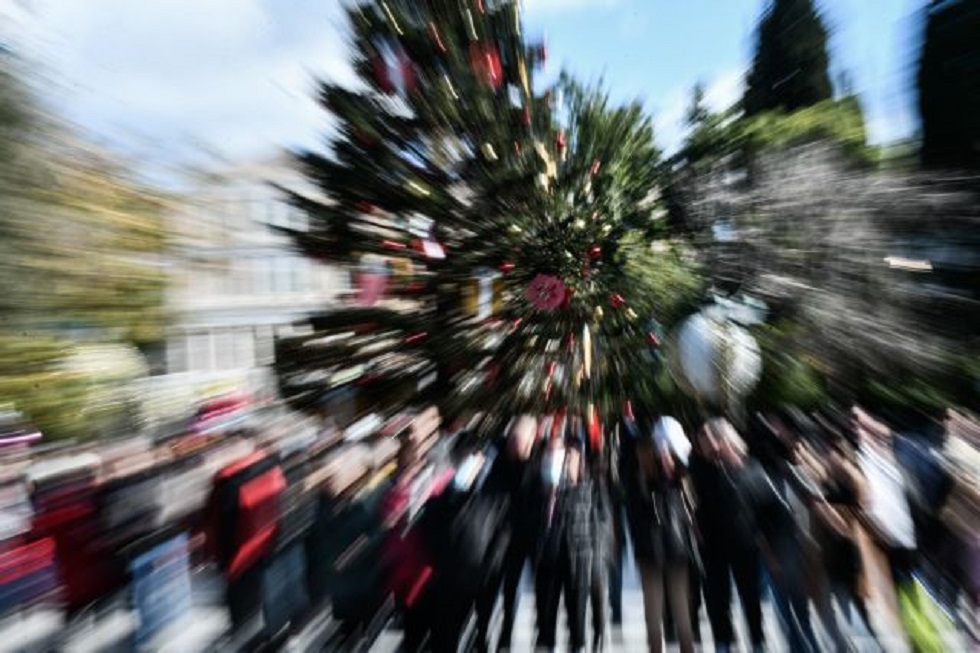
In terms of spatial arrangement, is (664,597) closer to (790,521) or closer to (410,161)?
(790,521)

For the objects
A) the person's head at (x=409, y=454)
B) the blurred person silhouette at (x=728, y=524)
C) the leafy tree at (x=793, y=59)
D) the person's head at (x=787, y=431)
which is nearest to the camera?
the blurred person silhouette at (x=728, y=524)

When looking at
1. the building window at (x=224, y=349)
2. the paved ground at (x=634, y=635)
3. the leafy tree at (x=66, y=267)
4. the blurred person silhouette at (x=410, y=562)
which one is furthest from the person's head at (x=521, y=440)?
the building window at (x=224, y=349)

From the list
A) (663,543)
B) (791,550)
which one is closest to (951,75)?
(791,550)

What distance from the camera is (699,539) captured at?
322 centimetres

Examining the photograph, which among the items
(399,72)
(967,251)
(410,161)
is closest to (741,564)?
(967,251)

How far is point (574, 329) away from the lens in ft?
17.7

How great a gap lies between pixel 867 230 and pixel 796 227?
37 cm

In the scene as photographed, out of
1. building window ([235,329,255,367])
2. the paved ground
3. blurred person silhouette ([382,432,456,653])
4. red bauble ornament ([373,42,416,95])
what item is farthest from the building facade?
building window ([235,329,255,367])

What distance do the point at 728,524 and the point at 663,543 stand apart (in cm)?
30

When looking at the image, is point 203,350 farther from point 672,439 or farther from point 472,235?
point 672,439

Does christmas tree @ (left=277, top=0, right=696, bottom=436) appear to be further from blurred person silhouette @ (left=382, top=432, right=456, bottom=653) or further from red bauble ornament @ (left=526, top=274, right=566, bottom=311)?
blurred person silhouette @ (left=382, top=432, right=456, bottom=653)

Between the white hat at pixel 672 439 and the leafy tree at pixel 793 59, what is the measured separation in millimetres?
9898

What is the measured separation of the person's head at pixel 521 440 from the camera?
132 inches

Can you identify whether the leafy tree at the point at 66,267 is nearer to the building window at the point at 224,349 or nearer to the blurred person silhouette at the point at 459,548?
the blurred person silhouette at the point at 459,548
